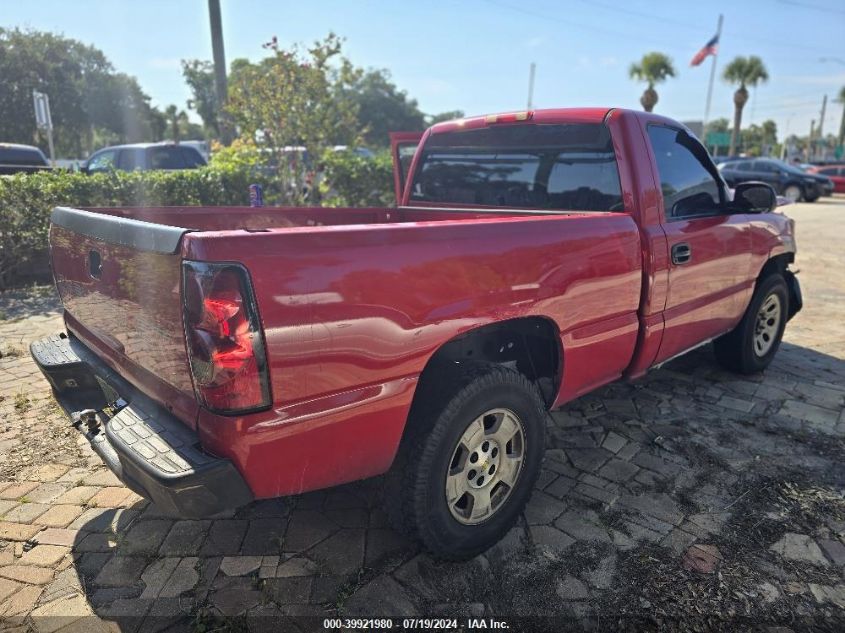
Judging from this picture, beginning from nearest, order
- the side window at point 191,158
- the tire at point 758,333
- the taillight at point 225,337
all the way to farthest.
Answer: the taillight at point 225,337, the tire at point 758,333, the side window at point 191,158

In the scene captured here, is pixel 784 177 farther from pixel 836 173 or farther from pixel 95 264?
pixel 95 264

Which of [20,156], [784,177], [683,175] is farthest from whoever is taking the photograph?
[784,177]

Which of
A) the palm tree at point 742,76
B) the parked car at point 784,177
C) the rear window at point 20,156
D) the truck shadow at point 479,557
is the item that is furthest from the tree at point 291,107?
the palm tree at point 742,76

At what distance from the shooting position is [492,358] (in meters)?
2.95

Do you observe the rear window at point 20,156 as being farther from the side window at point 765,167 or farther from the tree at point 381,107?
the tree at point 381,107

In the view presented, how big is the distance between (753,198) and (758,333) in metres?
1.30

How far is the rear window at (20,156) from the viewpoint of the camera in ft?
39.9

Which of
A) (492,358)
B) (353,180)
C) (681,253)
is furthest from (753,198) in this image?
(353,180)

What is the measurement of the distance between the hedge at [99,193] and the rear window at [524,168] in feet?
17.0

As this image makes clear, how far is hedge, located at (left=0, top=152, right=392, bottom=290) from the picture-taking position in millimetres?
6895

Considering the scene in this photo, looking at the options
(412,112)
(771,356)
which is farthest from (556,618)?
(412,112)

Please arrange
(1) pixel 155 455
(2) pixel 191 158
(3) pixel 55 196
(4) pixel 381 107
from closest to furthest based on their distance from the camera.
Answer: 1. (1) pixel 155 455
2. (3) pixel 55 196
3. (2) pixel 191 158
4. (4) pixel 381 107

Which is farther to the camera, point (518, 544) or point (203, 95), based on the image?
point (203, 95)

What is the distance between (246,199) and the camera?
9164 mm
